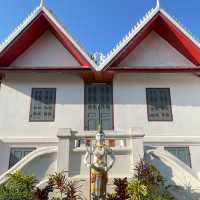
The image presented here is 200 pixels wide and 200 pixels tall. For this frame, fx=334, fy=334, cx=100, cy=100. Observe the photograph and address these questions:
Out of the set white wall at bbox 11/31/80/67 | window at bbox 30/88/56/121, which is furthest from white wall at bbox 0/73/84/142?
white wall at bbox 11/31/80/67

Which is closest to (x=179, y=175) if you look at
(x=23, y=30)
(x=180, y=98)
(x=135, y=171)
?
(x=135, y=171)

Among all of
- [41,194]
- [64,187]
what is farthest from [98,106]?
[41,194]

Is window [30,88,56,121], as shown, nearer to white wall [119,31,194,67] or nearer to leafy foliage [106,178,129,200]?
white wall [119,31,194,67]

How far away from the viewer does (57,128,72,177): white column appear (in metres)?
10.3

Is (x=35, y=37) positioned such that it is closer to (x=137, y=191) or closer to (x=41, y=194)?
(x=41, y=194)

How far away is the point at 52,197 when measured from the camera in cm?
961

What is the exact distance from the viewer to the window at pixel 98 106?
47.0 ft

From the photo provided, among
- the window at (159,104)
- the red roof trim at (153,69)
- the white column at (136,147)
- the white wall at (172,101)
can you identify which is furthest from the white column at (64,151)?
the window at (159,104)

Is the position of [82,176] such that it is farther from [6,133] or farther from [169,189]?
[6,133]

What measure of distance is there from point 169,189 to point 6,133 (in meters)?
7.33

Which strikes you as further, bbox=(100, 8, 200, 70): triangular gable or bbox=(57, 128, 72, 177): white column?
bbox=(100, 8, 200, 70): triangular gable

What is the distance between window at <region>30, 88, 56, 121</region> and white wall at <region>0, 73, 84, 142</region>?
0.57ft

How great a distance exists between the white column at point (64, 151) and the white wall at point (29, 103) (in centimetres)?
342

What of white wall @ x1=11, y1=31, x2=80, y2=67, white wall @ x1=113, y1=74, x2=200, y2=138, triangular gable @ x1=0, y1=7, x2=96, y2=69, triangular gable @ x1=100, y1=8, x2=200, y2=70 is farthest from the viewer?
white wall @ x1=11, y1=31, x2=80, y2=67
